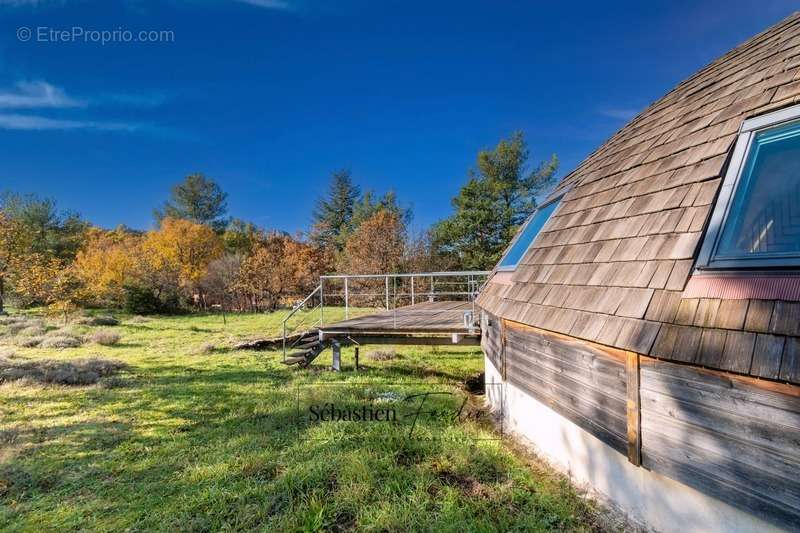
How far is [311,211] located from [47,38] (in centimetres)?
2455

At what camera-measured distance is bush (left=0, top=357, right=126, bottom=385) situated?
719 centimetres

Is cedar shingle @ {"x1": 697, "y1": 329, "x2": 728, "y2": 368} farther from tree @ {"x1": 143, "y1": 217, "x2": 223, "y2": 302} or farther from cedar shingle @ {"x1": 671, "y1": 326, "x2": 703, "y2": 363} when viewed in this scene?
tree @ {"x1": 143, "y1": 217, "x2": 223, "y2": 302}

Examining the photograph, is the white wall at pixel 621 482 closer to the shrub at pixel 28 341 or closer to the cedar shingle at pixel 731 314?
the cedar shingle at pixel 731 314

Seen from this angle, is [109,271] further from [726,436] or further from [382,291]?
[726,436]

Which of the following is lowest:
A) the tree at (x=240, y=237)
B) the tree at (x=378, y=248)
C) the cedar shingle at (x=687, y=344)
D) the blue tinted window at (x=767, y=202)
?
the cedar shingle at (x=687, y=344)

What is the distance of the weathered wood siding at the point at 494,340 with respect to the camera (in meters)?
4.27

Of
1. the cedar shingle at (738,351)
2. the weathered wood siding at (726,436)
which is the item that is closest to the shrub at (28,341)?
the weathered wood siding at (726,436)

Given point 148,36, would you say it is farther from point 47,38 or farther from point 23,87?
point 23,87

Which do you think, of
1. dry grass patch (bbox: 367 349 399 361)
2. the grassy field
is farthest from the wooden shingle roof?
dry grass patch (bbox: 367 349 399 361)

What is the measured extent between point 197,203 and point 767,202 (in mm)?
38332

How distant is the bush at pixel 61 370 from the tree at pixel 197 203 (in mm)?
26761

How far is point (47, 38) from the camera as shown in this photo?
19.2ft

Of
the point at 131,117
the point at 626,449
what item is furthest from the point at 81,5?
the point at 626,449

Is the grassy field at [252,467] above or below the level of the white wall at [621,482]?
below
